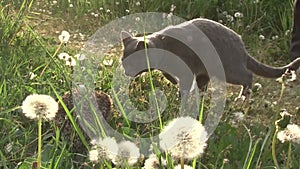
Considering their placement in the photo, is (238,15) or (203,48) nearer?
(203,48)

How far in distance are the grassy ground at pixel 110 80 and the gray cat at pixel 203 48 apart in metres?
0.15

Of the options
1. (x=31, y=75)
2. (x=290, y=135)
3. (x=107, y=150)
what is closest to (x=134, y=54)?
(x=31, y=75)

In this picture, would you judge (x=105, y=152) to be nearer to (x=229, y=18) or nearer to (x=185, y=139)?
(x=185, y=139)

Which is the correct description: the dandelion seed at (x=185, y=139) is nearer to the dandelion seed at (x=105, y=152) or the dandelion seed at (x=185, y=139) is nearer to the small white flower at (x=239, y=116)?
the dandelion seed at (x=105, y=152)

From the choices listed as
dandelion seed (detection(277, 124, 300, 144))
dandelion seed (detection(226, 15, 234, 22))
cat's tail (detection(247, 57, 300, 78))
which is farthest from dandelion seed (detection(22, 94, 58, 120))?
dandelion seed (detection(226, 15, 234, 22))

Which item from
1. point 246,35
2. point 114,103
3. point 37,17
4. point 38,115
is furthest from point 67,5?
point 38,115

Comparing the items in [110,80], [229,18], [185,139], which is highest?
[229,18]

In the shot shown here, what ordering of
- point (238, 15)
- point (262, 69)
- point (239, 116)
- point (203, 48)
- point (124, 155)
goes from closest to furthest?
point (124, 155) < point (239, 116) < point (203, 48) < point (262, 69) < point (238, 15)

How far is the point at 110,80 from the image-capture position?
10.8 ft

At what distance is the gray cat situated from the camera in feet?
10.0

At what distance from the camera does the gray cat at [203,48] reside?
3.05 m

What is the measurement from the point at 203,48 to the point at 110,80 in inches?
20.3

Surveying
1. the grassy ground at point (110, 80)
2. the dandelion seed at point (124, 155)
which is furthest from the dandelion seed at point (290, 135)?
the dandelion seed at point (124, 155)

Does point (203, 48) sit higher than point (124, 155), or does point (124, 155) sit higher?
point (203, 48)
